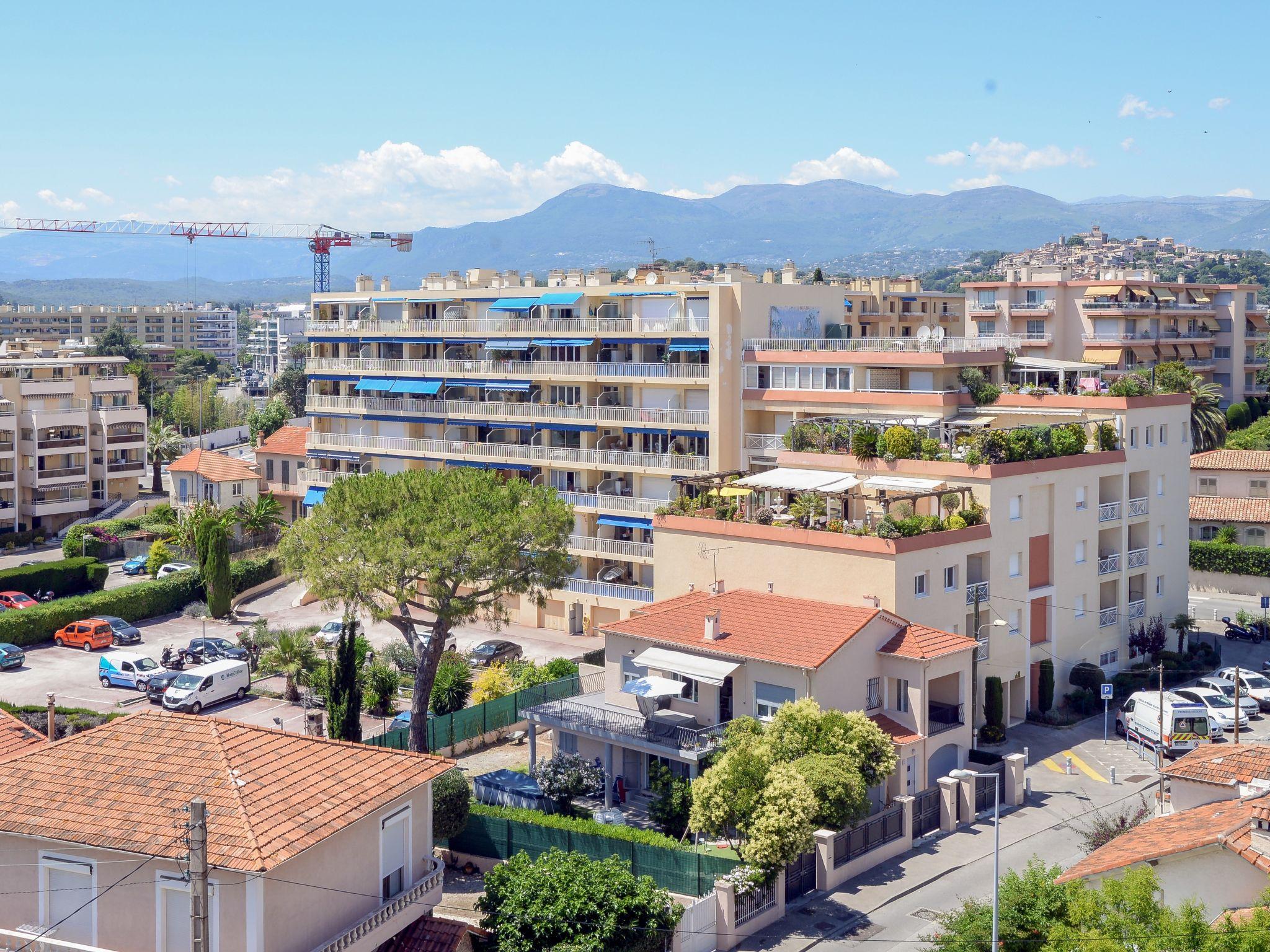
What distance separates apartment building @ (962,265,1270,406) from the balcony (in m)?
70.1

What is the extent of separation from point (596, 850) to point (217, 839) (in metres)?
12.1

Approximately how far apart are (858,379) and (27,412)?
58817 millimetres

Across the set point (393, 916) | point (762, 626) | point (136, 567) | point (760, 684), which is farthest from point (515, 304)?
point (393, 916)

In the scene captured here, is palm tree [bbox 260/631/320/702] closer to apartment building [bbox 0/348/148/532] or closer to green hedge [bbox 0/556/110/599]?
green hedge [bbox 0/556/110/599]

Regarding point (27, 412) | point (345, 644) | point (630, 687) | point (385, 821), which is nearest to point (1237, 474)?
point (630, 687)

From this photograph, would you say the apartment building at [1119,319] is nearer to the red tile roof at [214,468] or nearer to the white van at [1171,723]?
the white van at [1171,723]

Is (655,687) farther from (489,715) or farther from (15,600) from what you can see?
(15,600)

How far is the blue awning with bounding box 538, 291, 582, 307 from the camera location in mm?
63625

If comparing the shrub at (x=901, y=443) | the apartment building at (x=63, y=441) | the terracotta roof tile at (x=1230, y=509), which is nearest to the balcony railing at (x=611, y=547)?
the shrub at (x=901, y=443)

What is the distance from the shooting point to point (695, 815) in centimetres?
3272

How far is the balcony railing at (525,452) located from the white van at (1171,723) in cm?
2076

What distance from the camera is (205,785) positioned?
942 inches

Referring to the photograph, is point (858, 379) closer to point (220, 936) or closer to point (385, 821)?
point (385, 821)

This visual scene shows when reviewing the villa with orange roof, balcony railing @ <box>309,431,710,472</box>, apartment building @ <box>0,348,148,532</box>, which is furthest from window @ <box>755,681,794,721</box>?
apartment building @ <box>0,348,148,532</box>
